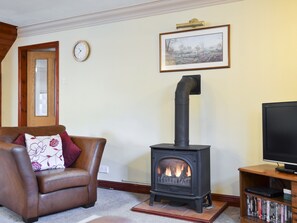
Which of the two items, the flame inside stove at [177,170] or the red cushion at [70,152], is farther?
the red cushion at [70,152]

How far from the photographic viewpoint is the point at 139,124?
3.98 m

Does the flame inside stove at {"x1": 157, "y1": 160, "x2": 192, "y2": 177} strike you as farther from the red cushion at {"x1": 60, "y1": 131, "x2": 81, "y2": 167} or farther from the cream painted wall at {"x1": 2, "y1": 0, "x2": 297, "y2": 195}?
the red cushion at {"x1": 60, "y1": 131, "x2": 81, "y2": 167}

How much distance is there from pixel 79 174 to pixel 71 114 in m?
1.62

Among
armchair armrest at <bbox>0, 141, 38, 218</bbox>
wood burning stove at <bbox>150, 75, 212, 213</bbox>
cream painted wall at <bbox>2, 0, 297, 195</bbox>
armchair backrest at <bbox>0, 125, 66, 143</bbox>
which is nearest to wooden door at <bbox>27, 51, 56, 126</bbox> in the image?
cream painted wall at <bbox>2, 0, 297, 195</bbox>

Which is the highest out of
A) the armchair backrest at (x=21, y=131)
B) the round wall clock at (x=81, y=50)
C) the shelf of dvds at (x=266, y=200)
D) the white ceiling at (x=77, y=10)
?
the white ceiling at (x=77, y=10)

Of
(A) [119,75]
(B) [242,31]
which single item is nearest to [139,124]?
(A) [119,75]

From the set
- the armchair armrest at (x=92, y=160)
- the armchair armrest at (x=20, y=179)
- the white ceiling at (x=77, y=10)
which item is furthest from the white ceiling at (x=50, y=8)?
the armchair armrest at (x=20, y=179)

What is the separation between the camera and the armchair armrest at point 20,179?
2.73 m

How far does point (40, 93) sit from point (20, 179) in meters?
2.59

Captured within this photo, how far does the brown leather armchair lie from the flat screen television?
1.67 m

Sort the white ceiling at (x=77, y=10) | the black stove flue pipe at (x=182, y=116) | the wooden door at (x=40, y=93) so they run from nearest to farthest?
the black stove flue pipe at (x=182, y=116)
the white ceiling at (x=77, y=10)
the wooden door at (x=40, y=93)

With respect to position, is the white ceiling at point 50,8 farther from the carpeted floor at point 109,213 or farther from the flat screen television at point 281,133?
the carpeted floor at point 109,213

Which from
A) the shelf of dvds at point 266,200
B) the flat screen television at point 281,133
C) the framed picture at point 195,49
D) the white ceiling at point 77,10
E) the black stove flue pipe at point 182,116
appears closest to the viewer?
the shelf of dvds at point 266,200

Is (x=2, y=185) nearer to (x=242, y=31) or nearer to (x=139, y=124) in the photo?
(x=139, y=124)
